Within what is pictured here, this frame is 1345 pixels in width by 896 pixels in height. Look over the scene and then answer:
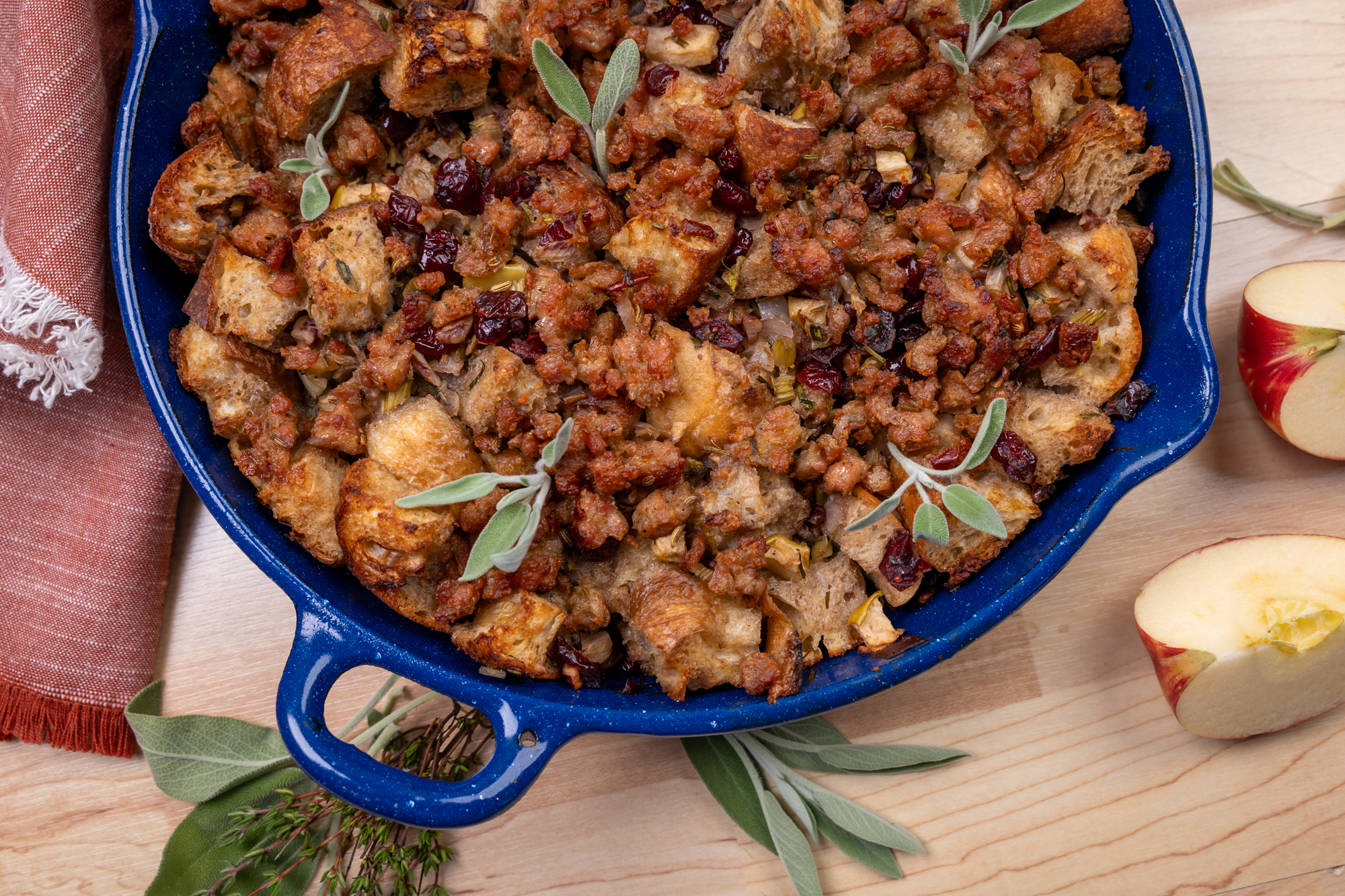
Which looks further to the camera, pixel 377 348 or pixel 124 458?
pixel 124 458

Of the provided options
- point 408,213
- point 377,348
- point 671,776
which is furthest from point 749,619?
point 408,213

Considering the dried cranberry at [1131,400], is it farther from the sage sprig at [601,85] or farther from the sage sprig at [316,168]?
the sage sprig at [316,168]

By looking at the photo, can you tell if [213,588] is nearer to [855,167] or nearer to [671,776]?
[671,776]

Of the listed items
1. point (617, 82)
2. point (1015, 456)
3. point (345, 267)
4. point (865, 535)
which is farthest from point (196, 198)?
point (1015, 456)

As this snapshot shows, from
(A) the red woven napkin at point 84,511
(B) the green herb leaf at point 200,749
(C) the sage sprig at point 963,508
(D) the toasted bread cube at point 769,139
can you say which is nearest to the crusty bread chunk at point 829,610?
(C) the sage sprig at point 963,508

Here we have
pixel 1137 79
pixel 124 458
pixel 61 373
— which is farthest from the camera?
pixel 124 458

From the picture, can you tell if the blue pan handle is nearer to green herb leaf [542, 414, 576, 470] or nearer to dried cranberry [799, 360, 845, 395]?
green herb leaf [542, 414, 576, 470]

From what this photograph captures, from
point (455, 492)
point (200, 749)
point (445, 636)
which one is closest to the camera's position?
point (455, 492)

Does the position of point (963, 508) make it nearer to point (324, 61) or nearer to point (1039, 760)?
point (1039, 760)
